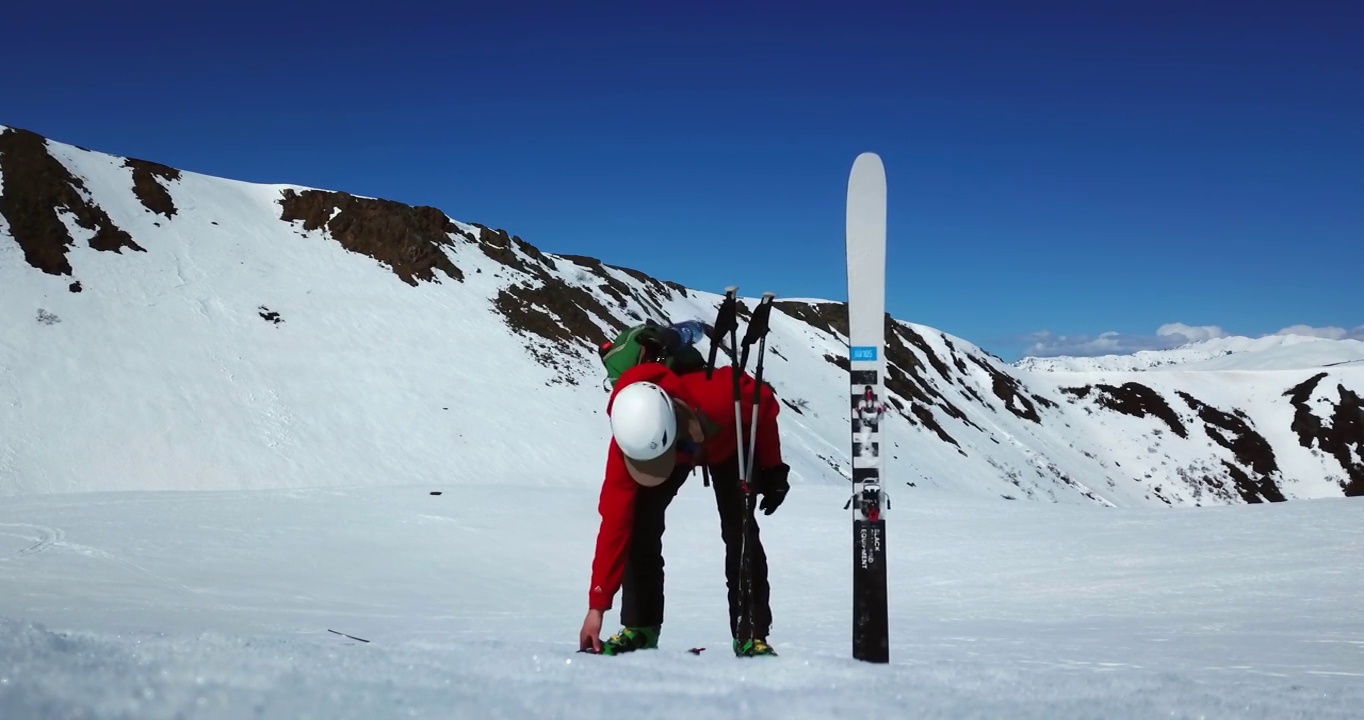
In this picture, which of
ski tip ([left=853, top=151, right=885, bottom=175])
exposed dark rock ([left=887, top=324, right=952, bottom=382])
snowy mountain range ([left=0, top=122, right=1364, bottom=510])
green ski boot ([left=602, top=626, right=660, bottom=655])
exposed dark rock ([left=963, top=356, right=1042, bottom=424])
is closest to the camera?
green ski boot ([left=602, top=626, right=660, bottom=655])

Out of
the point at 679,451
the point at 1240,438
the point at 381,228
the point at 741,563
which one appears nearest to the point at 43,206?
the point at 381,228

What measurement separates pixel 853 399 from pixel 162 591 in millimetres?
7738

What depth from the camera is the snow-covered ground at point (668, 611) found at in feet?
7.36

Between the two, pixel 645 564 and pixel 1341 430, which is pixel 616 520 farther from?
pixel 1341 430

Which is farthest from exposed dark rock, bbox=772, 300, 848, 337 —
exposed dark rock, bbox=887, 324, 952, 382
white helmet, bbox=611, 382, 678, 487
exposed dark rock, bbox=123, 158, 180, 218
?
white helmet, bbox=611, 382, 678, 487

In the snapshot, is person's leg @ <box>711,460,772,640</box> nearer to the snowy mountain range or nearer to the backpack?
the backpack

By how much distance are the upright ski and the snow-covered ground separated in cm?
33

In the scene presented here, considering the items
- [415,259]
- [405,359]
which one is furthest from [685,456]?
[415,259]

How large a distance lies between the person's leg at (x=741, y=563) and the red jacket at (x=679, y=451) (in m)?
0.16

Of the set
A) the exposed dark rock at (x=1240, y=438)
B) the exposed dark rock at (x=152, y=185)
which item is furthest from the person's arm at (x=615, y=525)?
the exposed dark rock at (x=1240, y=438)

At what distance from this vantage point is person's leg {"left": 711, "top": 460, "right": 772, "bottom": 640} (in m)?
4.21

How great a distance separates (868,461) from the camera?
4246 millimetres

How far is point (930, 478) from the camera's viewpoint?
140ft

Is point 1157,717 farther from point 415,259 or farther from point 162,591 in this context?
point 415,259
